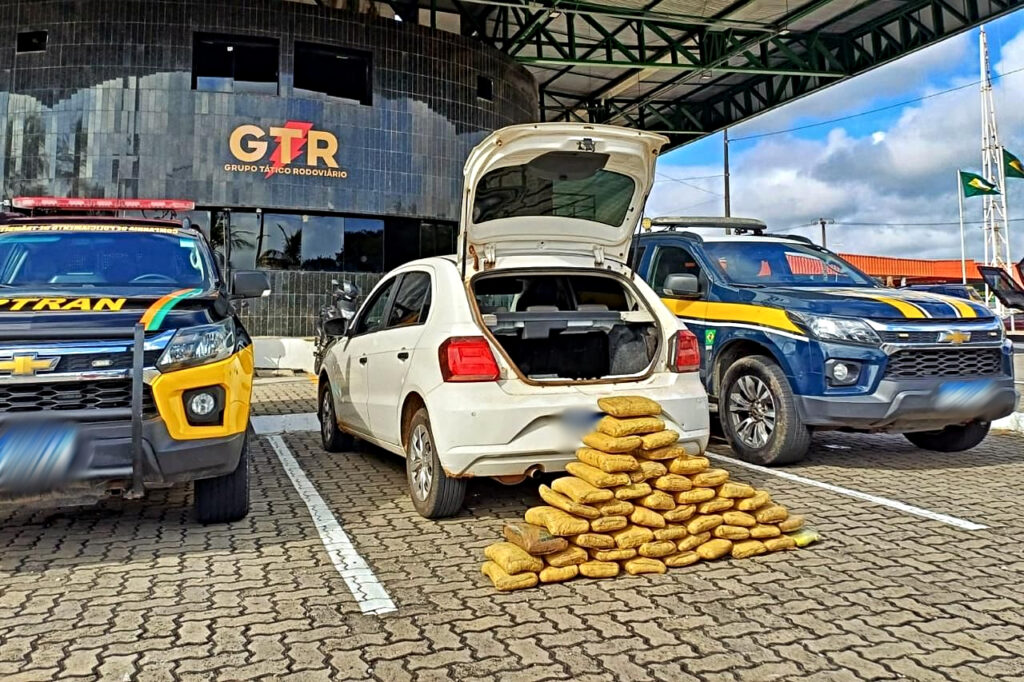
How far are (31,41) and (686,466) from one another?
17351 mm

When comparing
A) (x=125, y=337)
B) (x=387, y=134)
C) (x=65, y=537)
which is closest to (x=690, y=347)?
(x=125, y=337)

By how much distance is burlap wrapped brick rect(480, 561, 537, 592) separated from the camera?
10.9 ft

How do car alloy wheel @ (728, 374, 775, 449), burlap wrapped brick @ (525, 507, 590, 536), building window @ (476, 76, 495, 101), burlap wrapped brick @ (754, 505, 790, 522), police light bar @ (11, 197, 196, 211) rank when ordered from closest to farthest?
burlap wrapped brick @ (525, 507, 590, 536) < burlap wrapped brick @ (754, 505, 790, 522) < car alloy wheel @ (728, 374, 775, 449) < police light bar @ (11, 197, 196, 211) < building window @ (476, 76, 495, 101)

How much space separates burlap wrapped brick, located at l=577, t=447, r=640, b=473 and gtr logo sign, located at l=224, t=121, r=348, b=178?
13.5 metres

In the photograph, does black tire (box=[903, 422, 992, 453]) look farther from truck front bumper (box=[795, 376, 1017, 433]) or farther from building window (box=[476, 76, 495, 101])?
building window (box=[476, 76, 495, 101])

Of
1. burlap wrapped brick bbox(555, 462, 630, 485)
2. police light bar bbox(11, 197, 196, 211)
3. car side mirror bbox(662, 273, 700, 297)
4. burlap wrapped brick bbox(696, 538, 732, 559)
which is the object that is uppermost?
police light bar bbox(11, 197, 196, 211)

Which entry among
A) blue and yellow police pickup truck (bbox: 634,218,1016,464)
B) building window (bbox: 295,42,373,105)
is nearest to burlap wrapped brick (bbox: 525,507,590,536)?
blue and yellow police pickup truck (bbox: 634,218,1016,464)

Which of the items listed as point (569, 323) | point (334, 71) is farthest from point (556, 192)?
point (334, 71)

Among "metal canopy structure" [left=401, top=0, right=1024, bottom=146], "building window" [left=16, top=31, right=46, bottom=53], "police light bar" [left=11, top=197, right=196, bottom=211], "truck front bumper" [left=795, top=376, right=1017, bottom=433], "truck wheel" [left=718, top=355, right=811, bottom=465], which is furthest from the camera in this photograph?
"metal canopy structure" [left=401, top=0, right=1024, bottom=146]

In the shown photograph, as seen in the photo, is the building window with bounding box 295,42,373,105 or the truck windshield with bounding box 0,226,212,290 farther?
the building window with bounding box 295,42,373,105

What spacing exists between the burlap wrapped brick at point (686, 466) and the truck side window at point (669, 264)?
319 cm

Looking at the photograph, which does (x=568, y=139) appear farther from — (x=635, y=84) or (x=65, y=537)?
(x=635, y=84)

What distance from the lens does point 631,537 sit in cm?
363

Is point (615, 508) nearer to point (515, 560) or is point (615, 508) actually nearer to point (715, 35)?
point (515, 560)
